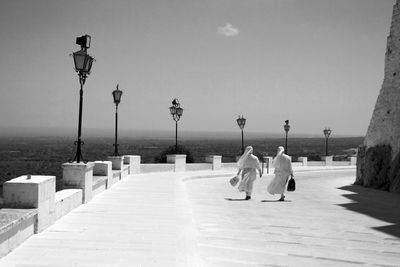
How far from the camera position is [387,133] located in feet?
77.6

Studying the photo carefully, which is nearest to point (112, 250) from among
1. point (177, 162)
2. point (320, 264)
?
point (320, 264)

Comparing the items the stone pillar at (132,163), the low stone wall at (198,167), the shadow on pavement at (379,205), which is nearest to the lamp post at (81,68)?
the shadow on pavement at (379,205)

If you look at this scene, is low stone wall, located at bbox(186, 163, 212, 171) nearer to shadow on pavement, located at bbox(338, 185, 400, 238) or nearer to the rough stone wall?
the rough stone wall

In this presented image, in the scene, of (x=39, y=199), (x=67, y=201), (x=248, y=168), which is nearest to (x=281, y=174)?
(x=248, y=168)

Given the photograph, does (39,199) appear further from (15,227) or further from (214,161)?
(214,161)

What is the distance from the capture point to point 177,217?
403 inches

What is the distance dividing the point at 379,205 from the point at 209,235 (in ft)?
31.5

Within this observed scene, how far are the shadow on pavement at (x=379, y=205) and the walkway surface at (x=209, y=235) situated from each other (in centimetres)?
4

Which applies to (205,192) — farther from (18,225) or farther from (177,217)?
(18,225)

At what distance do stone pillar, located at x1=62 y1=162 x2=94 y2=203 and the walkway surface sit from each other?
18.7 inches

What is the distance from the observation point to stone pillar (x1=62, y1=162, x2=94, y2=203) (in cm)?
1126

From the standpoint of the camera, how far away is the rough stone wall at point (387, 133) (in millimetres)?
22516

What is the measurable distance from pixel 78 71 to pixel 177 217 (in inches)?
197

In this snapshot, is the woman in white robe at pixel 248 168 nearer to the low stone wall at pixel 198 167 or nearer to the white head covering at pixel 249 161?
the white head covering at pixel 249 161
